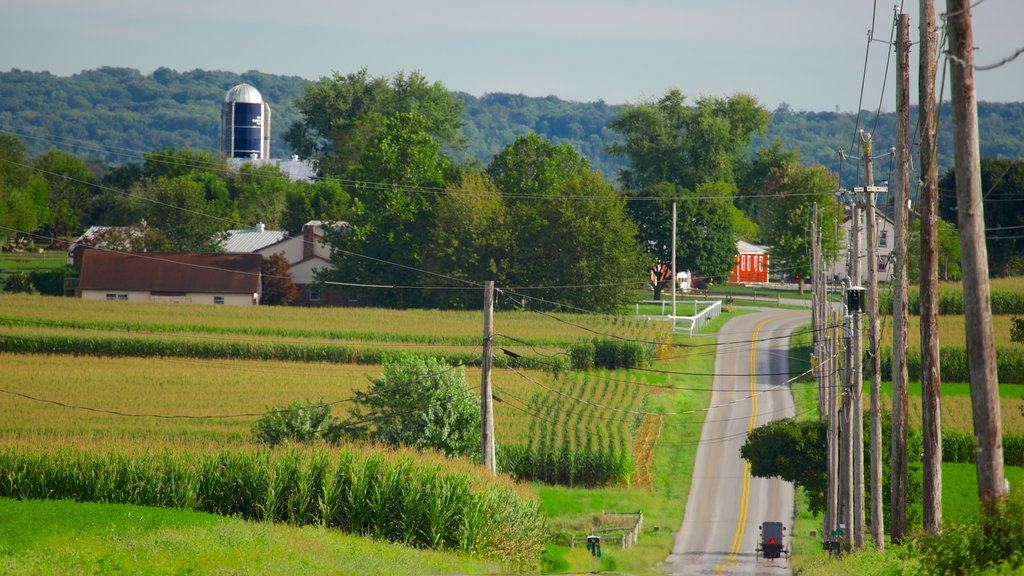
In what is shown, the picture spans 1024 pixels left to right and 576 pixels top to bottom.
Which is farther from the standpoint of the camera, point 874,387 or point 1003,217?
point 1003,217

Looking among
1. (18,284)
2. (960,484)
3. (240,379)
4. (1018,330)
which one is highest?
(18,284)

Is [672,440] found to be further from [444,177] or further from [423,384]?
[444,177]

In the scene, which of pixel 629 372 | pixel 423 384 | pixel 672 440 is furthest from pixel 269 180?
pixel 423 384

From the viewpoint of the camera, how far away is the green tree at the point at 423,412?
130 ft

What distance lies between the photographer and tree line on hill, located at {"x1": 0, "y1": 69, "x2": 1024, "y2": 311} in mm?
92375

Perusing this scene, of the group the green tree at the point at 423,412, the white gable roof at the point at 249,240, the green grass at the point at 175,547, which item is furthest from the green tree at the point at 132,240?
the green grass at the point at 175,547

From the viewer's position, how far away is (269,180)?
139375mm

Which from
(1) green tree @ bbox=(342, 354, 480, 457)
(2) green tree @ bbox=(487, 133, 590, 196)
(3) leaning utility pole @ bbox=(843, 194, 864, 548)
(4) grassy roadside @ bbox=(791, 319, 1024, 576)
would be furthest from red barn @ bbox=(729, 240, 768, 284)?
(3) leaning utility pole @ bbox=(843, 194, 864, 548)

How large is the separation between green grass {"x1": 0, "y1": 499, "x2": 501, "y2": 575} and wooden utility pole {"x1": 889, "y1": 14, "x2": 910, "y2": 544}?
918 cm

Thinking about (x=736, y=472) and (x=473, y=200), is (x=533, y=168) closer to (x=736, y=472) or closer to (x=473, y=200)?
(x=473, y=200)

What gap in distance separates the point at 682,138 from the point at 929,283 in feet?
353

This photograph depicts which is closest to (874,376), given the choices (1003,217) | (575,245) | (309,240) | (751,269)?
(575,245)

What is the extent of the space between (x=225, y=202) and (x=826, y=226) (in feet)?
220

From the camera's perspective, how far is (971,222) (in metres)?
11.5
